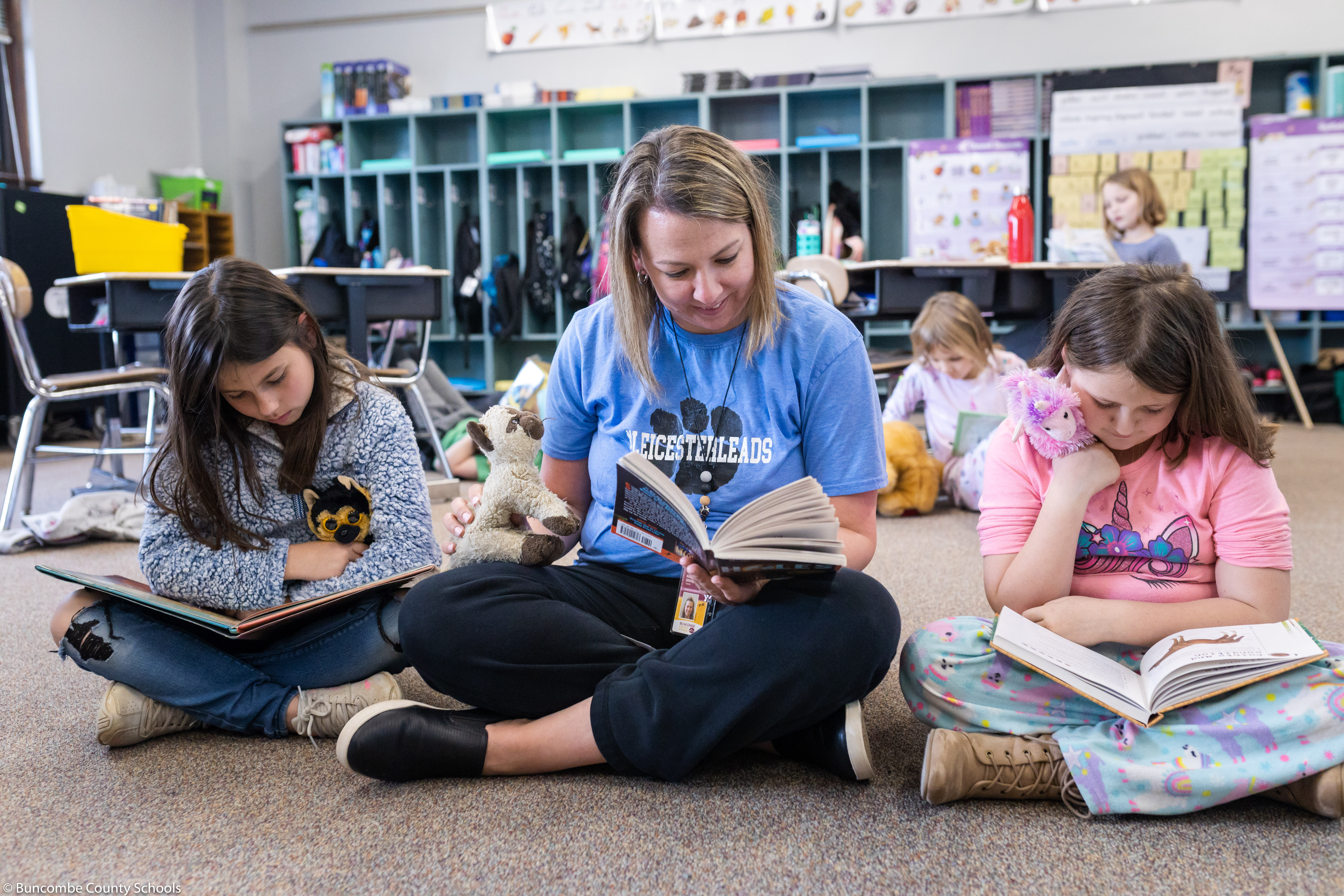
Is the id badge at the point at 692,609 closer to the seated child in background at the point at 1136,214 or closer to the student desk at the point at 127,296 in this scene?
the student desk at the point at 127,296

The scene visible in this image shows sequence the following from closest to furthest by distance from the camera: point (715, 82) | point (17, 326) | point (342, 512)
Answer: point (342, 512) → point (17, 326) → point (715, 82)

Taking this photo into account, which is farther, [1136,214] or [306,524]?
[1136,214]

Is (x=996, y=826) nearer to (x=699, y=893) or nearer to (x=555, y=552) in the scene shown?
(x=699, y=893)

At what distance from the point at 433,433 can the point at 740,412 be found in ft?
7.37

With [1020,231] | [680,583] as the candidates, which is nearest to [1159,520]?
[680,583]

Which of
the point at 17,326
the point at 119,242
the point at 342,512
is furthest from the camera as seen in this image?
the point at 119,242

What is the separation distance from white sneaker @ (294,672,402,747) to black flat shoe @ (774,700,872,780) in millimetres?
172

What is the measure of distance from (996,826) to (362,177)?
19.4ft

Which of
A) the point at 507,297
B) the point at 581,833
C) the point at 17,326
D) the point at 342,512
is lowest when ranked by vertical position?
the point at 581,833

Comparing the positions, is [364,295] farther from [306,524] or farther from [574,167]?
[574,167]

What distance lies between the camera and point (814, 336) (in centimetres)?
115

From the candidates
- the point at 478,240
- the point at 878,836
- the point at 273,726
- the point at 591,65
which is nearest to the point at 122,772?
the point at 273,726

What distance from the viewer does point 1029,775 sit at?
3.37ft
